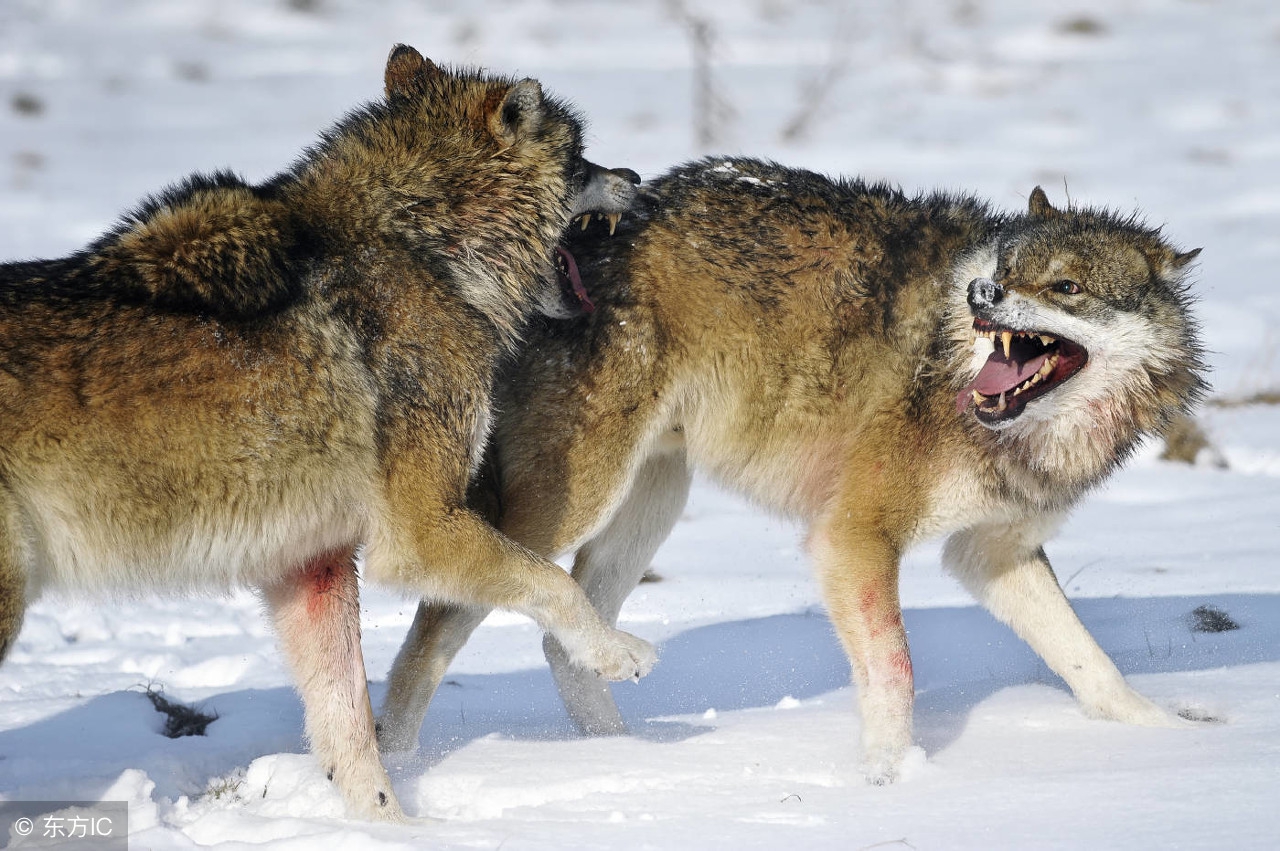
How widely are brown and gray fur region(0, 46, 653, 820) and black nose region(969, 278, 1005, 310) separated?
1263 mm

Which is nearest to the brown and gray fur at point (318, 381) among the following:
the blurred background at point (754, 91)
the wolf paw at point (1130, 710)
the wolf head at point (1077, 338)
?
the wolf head at point (1077, 338)

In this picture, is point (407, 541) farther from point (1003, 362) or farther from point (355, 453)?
point (1003, 362)

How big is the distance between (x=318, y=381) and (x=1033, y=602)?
2793mm

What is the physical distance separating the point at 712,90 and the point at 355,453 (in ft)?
40.7

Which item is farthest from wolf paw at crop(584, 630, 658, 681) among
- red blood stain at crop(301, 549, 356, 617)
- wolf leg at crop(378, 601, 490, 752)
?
red blood stain at crop(301, 549, 356, 617)

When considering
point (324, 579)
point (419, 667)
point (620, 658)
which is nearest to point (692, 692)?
point (419, 667)

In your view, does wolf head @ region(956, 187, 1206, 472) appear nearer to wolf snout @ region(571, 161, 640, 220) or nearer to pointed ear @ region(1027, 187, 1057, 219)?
pointed ear @ region(1027, 187, 1057, 219)

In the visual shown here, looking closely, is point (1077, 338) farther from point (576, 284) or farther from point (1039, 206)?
point (576, 284)

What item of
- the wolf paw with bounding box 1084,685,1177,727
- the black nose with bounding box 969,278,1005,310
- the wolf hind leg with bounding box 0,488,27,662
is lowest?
the wolf paw with bounding box 1084,685,1177,727

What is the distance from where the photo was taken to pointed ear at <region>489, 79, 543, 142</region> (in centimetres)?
426

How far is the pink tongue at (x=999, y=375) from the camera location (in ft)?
14.6

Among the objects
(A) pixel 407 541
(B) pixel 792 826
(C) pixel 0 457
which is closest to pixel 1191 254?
(B) pixel 792 826

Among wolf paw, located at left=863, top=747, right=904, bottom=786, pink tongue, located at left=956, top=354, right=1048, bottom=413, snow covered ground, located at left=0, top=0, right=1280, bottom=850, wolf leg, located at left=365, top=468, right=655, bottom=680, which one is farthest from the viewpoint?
pink tongue, located at left=956, top=354, right=1048, bottom=413

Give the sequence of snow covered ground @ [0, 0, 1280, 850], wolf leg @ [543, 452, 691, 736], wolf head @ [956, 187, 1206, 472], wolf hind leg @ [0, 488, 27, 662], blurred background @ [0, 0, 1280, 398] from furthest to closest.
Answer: blurred background @ [0, 0, 1280, 398] < wolf leg @ [543, 452, 691, 736] < wolf head @ [956, 187, 1206, 472] < snow covered ground @ [0, 0, 1280, 850] < wolf hind leg @ [0, 488, 27, 662]
